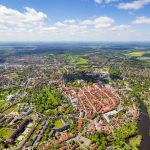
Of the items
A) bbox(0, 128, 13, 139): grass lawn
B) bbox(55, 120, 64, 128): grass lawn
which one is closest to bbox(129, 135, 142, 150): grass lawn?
bbox(55, 120, 64, 128): grass lawn

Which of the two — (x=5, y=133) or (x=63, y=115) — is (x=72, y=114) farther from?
(x=5, y=133)

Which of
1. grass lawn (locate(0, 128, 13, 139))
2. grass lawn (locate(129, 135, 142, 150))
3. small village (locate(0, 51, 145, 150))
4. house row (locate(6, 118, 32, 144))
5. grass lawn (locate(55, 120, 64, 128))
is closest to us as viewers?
grass lawn (locate(129, 135, 142, 150))

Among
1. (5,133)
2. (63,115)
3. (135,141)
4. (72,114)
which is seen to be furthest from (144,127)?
(5,133)

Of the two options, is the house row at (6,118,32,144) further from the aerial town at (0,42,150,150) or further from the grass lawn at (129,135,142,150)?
the grass lawn at (129,135,142,150)

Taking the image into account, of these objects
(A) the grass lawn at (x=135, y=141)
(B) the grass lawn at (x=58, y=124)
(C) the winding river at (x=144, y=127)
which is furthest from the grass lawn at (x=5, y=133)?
(C) the winding river at (x=144, y=127)

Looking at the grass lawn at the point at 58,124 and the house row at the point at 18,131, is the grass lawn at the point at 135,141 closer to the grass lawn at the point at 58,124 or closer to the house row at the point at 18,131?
the grass lawn at the point at 58,124

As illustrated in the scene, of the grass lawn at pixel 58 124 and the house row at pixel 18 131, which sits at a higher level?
the house row at pixel 18 131

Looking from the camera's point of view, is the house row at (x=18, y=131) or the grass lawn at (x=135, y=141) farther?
the house row at (x=18, y=131)

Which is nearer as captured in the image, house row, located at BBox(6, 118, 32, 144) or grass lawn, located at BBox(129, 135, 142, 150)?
grass lawn, located at BBox(129, 135, 142, 150)
